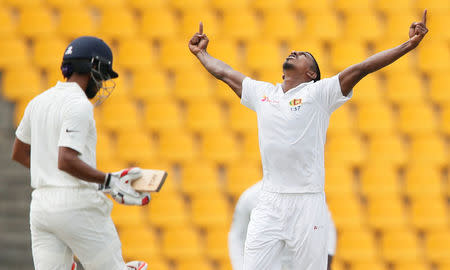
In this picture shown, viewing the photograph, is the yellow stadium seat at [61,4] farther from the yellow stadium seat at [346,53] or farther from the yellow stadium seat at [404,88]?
the yellow stadium seat at [404,88]

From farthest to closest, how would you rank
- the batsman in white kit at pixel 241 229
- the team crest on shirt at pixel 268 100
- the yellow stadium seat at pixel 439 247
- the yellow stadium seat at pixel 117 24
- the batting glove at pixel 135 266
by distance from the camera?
1. the yellow stadium seat at pixel 117 24
2. the yellow stadium seat at pixel 439 247
3. the batsman in white kit at pixel 241 229
4. the batting glove at pixel 135 266
5. the team crest on shirt at pixel 268 100

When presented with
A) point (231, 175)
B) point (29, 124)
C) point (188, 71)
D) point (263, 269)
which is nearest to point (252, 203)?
point (263, 269)

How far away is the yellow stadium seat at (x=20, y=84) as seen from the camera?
6590mm

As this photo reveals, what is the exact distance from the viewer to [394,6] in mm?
6684

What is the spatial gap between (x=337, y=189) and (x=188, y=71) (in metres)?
1.67

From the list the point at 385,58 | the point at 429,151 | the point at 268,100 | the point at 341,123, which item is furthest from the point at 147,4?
the point at 385,58

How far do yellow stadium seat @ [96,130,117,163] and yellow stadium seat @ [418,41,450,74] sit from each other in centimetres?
281

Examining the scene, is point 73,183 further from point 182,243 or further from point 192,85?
point 192,85

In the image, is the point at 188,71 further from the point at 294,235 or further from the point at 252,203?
the point at 294,235

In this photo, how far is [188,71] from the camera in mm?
6625

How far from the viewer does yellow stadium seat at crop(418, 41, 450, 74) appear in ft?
21.5

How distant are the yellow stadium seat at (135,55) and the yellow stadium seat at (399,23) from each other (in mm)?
2142

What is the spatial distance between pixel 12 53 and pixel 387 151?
3427 mm

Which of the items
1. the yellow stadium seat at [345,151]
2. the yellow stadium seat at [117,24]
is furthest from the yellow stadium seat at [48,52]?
the yellow stadium seat at [345,151]
